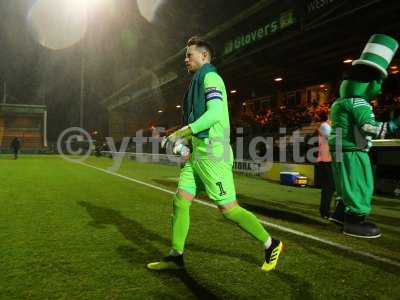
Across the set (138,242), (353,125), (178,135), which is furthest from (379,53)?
(138,242)

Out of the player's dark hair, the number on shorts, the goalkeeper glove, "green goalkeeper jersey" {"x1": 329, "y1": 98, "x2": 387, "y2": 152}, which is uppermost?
the player's dark hair

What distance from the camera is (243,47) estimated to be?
17.3 meters

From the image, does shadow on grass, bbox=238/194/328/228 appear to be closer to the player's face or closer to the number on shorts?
the number on shorts

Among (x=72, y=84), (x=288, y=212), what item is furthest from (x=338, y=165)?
(x=72, y=84)

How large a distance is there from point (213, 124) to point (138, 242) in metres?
2.09

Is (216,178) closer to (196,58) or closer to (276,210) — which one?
(196,58)

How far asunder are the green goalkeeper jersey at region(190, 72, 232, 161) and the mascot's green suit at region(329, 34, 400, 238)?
213 centimetres

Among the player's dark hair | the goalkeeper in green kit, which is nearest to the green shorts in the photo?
the goalkeeper in green kit

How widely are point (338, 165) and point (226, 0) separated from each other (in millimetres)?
15494

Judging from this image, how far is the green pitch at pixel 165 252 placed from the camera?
3.24 meters

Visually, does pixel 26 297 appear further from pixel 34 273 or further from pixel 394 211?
pixel 394 211

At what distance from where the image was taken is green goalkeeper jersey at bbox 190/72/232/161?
3.46m

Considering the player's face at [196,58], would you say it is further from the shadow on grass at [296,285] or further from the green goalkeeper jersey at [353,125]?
the green goalkeeper jersey at [353,125]

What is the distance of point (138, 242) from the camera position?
4.86m
